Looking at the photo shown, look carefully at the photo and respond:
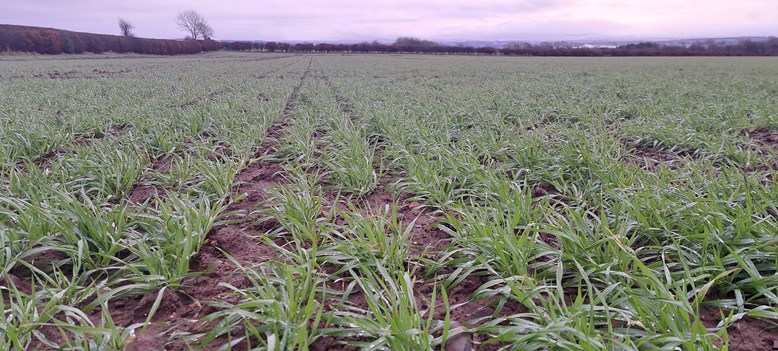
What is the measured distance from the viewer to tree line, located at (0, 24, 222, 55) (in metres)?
39.6

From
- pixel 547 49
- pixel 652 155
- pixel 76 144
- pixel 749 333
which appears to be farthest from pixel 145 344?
pixel 547 49

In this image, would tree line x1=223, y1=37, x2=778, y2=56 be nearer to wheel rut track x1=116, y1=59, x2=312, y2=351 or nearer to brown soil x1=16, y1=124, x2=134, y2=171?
brown soil x1=16, y1=124, x2=134, y2=171

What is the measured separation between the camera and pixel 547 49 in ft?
195

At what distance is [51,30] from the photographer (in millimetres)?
44375

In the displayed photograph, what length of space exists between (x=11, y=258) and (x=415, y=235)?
1.74m

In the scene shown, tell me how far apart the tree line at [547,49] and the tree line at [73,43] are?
48.7 feet

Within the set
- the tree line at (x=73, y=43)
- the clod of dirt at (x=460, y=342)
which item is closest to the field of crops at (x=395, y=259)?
the clod of dirt at (x=460, y=342)

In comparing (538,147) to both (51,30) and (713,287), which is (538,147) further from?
(51,30)

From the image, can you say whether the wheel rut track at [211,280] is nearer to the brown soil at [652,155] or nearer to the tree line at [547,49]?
the brown soil at [652,155]

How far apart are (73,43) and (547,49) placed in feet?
189

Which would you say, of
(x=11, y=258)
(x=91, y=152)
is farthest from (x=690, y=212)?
(x=91, y=152)

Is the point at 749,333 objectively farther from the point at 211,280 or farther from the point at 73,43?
the point at 73,43

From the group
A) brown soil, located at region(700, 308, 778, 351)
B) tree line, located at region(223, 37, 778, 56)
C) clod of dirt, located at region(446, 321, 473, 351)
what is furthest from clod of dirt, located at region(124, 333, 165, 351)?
tree line, located at region(223, 37, 778, 56)

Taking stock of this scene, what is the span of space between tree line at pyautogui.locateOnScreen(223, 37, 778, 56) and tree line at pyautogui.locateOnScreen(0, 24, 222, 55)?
1484 centimetres
